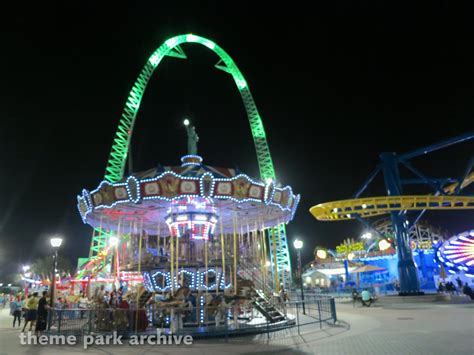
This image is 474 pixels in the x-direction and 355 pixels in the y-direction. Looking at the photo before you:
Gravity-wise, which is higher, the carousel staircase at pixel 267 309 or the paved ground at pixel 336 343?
the carousel staircase at pixel 267 309

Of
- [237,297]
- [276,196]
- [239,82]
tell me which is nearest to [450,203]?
[276,196]

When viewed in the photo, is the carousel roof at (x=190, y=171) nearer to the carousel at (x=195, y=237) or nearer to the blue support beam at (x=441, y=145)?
the carousel at (x=195, y=237)

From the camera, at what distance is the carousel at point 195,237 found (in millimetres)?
12625

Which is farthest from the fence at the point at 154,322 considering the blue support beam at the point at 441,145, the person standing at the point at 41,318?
the blue support beam at the point at 441,145

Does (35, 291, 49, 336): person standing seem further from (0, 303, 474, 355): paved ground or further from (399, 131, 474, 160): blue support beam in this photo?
(399, 131, 474, 160): blue support beam

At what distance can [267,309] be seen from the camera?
43.0 feet

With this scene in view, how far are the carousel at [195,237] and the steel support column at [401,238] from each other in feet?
34.9

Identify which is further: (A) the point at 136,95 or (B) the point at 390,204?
(A) the point at 136,95

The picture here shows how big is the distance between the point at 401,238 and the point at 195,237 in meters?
15.4

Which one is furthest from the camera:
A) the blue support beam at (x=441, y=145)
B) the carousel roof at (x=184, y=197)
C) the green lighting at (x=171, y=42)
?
the green lighting at (x=171, y=42)

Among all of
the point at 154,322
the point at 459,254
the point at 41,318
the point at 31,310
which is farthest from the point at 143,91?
the point at 459,254

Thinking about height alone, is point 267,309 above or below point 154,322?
above

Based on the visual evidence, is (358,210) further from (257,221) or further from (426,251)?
(426,251)

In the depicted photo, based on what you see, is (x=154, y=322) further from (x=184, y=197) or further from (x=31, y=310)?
(x=184, y=197)
